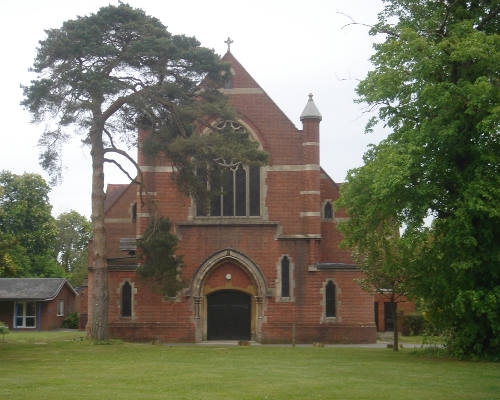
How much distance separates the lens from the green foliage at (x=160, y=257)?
28906 millimetres

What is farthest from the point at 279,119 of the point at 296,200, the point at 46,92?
the point at 46,92

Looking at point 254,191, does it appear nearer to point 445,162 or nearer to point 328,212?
point 328,212

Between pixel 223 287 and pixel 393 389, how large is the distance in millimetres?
19145

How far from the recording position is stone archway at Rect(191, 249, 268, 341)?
3241 cm

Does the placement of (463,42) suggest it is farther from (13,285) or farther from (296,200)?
(13,285)

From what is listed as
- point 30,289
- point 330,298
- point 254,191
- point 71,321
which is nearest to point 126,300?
point 254,191

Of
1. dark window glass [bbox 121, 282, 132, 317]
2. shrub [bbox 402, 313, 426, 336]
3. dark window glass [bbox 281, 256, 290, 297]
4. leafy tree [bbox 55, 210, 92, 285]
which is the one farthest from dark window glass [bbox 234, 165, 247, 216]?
leafy tree [bbox 55, 210, 92, 285]

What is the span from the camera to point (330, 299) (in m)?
32.4

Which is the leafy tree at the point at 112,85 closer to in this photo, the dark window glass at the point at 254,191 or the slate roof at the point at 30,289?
the dark window glass at the point at 254,191

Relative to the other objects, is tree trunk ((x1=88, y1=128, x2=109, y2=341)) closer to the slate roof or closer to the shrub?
the shrub

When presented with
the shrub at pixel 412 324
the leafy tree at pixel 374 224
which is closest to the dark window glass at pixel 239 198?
the leafy tree at pixel 374 224

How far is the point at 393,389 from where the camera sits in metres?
14.1

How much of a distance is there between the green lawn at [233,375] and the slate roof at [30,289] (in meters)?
24.0

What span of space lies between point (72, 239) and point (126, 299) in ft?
164
